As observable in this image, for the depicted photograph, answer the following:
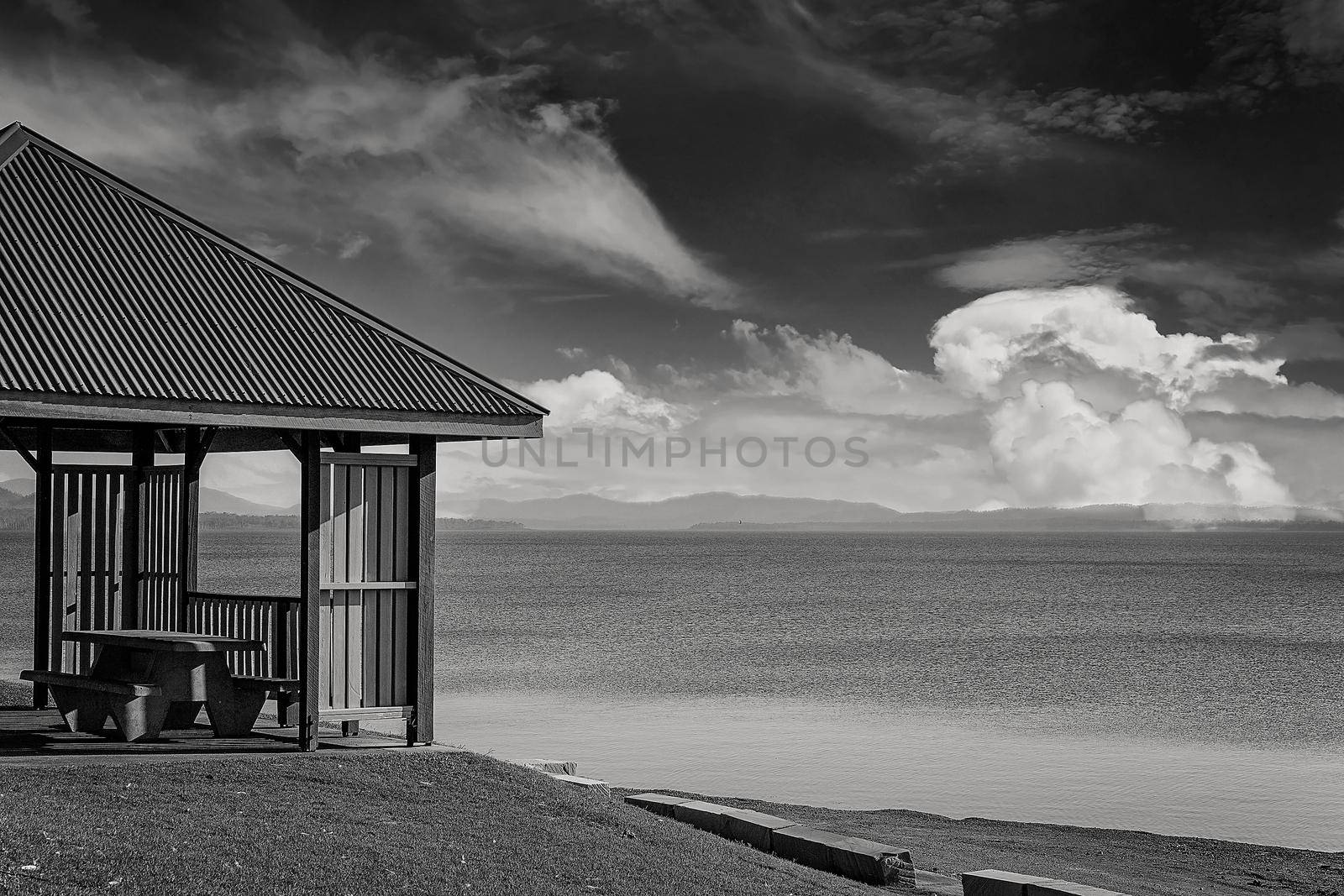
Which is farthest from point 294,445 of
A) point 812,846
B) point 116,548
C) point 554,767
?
point 812,846

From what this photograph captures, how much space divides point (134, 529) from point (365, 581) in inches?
137

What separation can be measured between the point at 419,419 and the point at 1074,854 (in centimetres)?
907

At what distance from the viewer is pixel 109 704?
11547 mm

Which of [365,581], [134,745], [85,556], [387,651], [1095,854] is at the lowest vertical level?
[1095,854]

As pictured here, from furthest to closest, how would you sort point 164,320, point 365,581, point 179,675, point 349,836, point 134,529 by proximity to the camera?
point 134,529 → point 365,581 → point 164,320 → point 179,675 → point 349,836

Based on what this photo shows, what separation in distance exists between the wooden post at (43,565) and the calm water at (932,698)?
8554mm

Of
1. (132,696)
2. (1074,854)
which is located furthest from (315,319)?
(1074,854)

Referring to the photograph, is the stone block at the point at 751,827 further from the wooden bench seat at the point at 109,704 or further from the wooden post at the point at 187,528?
the wooden post at the point at 187,528

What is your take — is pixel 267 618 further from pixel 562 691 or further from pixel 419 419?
pixel 562 691

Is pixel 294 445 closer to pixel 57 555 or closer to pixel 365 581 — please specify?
pixel 365 581

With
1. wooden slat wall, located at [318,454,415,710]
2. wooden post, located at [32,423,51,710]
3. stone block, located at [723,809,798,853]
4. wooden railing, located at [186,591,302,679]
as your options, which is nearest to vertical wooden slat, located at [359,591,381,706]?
wooden slat wall, located at [318,454,415,710]

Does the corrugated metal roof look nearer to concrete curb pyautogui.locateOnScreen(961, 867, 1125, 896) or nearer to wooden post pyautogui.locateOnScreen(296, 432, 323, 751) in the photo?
wooden post pyautogui.locateOnScreen(296, 432, 323, 751)

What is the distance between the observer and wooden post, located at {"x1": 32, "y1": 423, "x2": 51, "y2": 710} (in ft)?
44.1

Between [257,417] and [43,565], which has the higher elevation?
[257,417]
